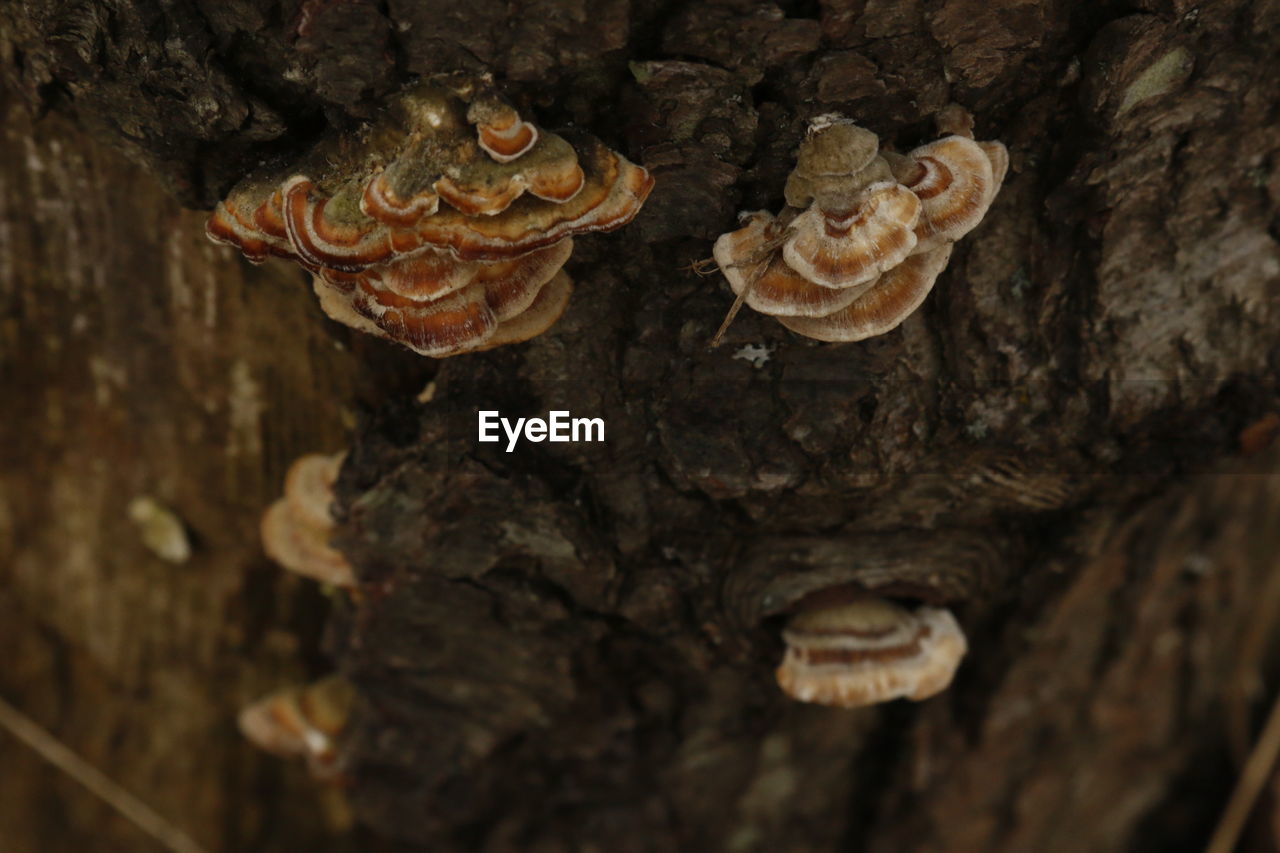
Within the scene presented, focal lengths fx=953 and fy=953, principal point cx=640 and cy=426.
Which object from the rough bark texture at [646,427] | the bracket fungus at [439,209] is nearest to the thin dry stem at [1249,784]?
the rough bark texture at [646,427]

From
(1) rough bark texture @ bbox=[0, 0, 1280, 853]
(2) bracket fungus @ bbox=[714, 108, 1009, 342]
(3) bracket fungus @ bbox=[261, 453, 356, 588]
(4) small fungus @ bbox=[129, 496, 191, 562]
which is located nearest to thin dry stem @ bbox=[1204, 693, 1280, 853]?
(1) rough bark texture @ bbox=[0, 0, 1280, 853]

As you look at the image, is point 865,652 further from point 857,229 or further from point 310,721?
point 310,721

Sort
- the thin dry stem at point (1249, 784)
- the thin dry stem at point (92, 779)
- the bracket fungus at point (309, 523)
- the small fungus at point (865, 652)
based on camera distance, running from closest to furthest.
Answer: the small fungus at point (865, 652) < the bracket fungus at point (309, 523) < the thin dry stem at point (92, 779) < the thin dry stem at point (1249, 784)

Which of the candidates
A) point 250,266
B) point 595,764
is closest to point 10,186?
point 250,266

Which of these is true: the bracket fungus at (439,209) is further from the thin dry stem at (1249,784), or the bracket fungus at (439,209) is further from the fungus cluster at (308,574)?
the thin dry stem at (1249,784)

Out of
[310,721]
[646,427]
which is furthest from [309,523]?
[646,427]

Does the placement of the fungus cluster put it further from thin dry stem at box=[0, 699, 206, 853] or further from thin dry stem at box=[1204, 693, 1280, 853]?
thin dry stem at box=[1204, 693, 1280, 853]

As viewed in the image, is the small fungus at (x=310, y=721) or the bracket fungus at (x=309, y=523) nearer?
the bracket fungus at (x=309, y=523)
